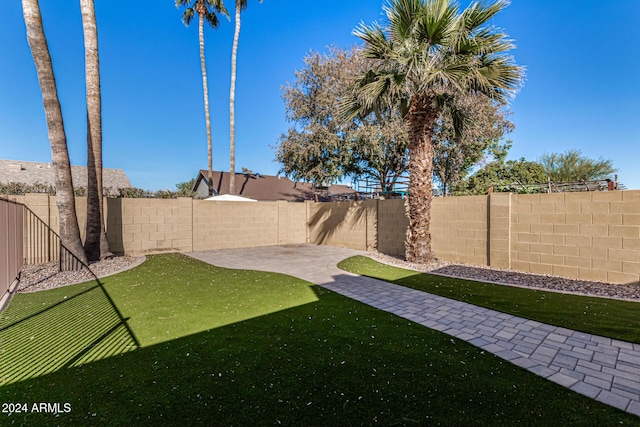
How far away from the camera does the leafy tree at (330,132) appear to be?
15.4m

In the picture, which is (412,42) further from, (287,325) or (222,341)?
(222,341)

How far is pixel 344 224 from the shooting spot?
12.1 meters

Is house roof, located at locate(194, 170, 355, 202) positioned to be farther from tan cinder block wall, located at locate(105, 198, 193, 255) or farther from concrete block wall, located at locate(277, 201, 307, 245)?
tan cinder block wall, located at locate(105, 198, 193, 255)

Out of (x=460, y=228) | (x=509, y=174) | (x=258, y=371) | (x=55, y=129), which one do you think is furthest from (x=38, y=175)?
(x=509, y=174)

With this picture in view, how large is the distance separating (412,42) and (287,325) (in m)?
7.28

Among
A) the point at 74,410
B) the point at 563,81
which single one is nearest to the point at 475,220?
the point at 74,410

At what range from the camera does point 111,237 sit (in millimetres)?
9250

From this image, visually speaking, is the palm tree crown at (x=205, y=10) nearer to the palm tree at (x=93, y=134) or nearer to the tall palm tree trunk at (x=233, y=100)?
the tall palm tree trunk at (x=233, y=100)

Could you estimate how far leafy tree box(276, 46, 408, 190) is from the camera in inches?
607

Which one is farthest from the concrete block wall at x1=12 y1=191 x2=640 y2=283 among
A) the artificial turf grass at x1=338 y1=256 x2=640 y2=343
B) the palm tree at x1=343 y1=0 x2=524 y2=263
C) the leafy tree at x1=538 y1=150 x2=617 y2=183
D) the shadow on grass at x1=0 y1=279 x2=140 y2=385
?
the leafy tree at x1=538 y1=150 x2=617 y2=183

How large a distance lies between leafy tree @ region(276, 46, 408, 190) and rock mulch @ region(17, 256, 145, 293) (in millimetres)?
10673

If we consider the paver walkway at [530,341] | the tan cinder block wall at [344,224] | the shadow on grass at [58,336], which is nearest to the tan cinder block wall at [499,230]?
the paver walkway at [530,341]

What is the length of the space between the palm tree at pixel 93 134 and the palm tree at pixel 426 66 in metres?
7.35

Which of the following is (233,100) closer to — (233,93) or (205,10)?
(233,93)
